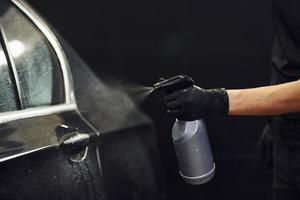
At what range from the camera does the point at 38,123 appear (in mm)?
1681

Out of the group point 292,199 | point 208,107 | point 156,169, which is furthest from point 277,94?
point 156,169

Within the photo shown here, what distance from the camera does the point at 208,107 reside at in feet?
6.27

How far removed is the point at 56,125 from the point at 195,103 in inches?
17.7

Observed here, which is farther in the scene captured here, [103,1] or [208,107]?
[103,1]

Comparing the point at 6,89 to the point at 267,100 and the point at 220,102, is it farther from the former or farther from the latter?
the point at 267,100

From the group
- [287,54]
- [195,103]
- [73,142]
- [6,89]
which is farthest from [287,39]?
[6,89]

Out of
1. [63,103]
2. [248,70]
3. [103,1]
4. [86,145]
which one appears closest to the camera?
[86,145]

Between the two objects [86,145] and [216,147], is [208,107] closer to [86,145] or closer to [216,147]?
[86,145]

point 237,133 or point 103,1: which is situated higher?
point 103,1

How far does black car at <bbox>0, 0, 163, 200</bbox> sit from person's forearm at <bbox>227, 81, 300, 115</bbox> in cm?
42

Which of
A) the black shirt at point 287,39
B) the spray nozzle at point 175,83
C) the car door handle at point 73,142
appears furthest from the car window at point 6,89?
the black shirt at point 287,39

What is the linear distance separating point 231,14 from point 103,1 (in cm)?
93

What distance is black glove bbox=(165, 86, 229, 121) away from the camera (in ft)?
6.11

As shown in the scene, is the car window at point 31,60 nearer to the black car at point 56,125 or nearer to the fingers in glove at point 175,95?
the black car at point 56,125
